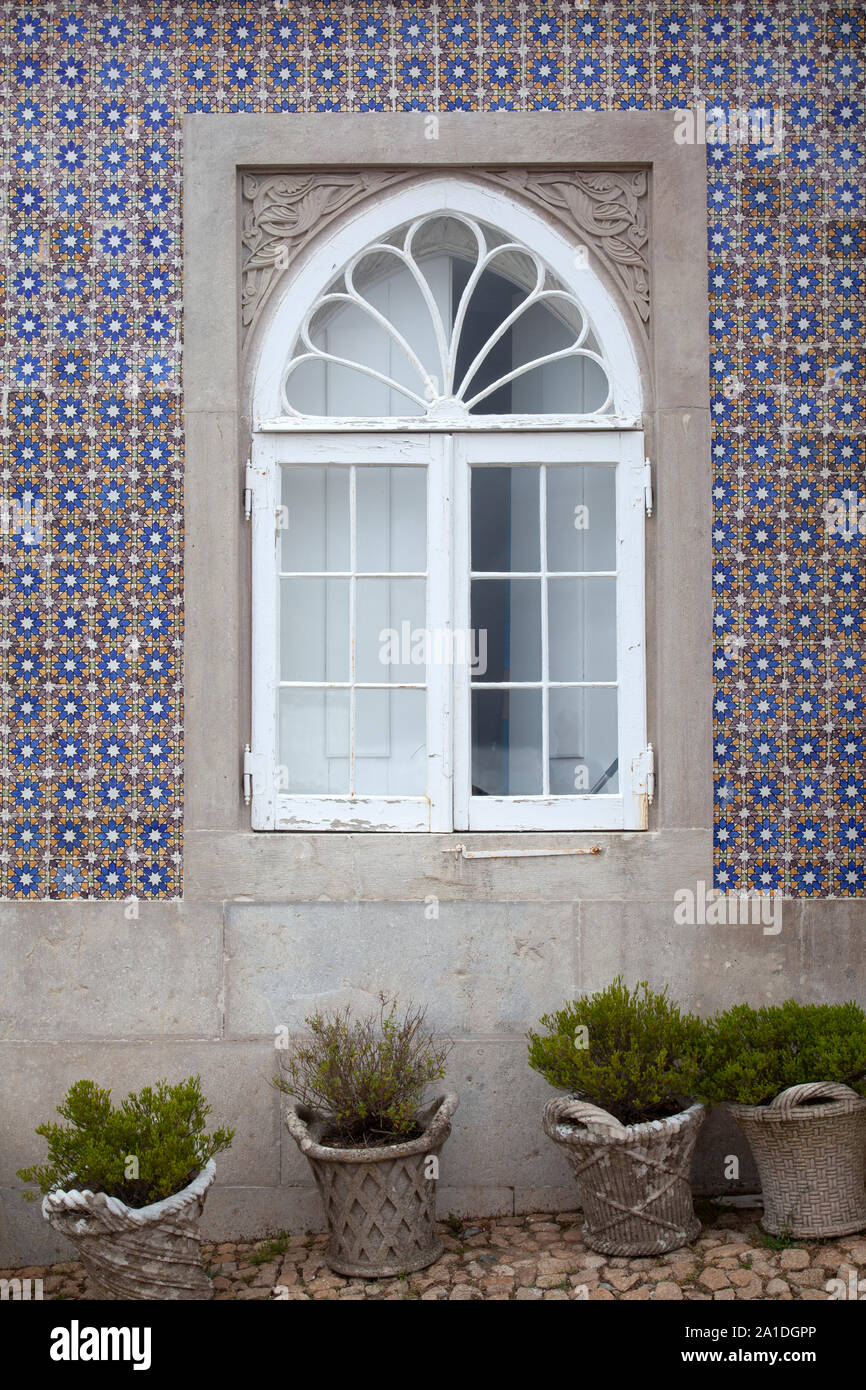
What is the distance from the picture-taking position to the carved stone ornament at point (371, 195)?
4.91m

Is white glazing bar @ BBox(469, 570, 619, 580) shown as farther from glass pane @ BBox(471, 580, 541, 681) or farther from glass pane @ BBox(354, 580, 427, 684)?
glass pane @ BBox(354, 580, 427, 684)

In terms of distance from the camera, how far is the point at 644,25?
4.92 metres

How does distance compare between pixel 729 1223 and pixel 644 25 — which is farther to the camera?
pixel 644 25

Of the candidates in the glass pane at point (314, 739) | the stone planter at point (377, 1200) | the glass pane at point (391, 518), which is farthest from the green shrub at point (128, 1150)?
the glass pane at point (391, 518)

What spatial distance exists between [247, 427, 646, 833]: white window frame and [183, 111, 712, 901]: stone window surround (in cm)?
6

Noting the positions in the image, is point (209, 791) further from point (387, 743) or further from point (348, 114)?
point (348, 114)

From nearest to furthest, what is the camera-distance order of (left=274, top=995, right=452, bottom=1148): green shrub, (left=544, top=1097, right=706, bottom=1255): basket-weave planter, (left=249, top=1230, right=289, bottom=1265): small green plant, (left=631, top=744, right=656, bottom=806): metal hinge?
1. (left=544, top=1097, right=706, bottom=1255): basket-weave planter
2. (left=274, top=995, right=452, bottom=1148): green shrub
3. (left=249, top=1230, right=289, bottom=1265): small green plant
4. (left=631, top=744, right=656, bottom=806): metal hinge

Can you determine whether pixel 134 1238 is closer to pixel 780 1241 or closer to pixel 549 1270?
pixel 549 1270

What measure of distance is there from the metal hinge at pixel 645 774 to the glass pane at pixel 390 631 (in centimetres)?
83

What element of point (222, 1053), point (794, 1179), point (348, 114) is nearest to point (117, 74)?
point (348, 114)

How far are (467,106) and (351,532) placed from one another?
5.20 ft

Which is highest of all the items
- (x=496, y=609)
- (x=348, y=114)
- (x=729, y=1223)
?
(x=348, y=114)

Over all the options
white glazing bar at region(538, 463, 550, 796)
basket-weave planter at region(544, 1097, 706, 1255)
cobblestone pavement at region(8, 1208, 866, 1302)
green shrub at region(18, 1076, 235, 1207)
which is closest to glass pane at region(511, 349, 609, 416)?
white glazing bar at region(538, 463, 550, 796)

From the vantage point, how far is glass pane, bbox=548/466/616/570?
4988 millimetres
